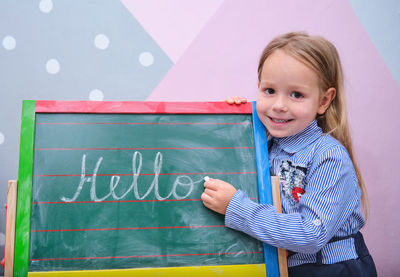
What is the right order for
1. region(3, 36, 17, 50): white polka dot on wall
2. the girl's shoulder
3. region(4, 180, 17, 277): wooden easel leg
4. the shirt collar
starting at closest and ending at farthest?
region(4, 180, 17, 277): wooden easel leg
the girl's shoulder
the shirt collar
region(3, 36, 17, 50): white polka dot on wall

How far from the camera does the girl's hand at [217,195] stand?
0.96m

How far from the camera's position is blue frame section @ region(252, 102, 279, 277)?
96cm

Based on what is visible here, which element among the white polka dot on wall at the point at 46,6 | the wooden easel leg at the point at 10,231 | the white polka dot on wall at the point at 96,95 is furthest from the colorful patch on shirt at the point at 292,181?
the white polka dot on wall at the point at 46,6

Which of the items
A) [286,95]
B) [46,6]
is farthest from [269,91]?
[46,6]

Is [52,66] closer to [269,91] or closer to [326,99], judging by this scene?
[269,91]

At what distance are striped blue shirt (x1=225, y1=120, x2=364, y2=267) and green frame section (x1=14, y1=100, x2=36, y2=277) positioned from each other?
539 millimetres

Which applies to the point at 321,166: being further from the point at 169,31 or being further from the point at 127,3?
the point at 127,3

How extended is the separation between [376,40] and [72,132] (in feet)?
5.04

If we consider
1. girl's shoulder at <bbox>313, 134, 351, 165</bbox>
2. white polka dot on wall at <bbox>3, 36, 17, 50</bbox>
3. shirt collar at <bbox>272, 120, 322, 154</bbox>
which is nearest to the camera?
girl's shoulder at <bbox>313, 134, 351, 165</bbox>

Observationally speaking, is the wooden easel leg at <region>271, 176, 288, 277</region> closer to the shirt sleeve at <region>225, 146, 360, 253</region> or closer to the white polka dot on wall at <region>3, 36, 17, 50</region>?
the shirt sleeve at <region>225, 146, 360, 253</region>

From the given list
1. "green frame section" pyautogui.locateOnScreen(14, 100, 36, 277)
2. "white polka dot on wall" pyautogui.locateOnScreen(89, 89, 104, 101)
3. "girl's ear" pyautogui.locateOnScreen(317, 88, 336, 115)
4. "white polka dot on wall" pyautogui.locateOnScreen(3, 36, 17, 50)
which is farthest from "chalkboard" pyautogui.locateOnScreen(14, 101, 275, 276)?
"white polka dot on wall" pyautogui.locateOnScreen(3, 36, 17, 50)

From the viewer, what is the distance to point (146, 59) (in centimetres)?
163

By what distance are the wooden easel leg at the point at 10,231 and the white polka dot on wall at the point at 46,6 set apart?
0.98m

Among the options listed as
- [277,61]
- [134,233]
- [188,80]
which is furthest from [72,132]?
[188,80]
